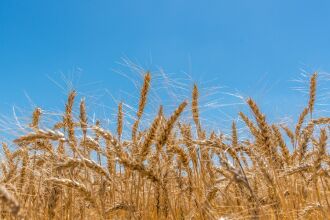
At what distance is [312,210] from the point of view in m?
3.23

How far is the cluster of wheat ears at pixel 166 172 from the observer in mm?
2787

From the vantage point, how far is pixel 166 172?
3.03 metres

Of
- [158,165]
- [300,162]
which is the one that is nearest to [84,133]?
[158,165]

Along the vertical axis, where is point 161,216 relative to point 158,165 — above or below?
below

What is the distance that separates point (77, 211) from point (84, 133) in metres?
0.98

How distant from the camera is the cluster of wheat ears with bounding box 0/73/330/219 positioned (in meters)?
2.79

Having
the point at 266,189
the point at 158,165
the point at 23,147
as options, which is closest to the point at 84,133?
the point at 23,147

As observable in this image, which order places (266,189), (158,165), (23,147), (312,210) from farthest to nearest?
(23,147) → (266,189) → (312,210) → (158,165)

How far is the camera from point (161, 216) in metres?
3.35

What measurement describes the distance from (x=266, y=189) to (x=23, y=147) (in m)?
2.08

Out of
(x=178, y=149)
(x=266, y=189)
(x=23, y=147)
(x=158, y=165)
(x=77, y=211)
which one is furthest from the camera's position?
(x=77, y=211)

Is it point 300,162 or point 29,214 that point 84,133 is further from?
point 300,162

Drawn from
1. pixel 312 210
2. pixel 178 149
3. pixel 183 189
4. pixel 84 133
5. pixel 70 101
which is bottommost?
pixel 312 210

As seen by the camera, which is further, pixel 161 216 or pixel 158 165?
pixel 161 216
